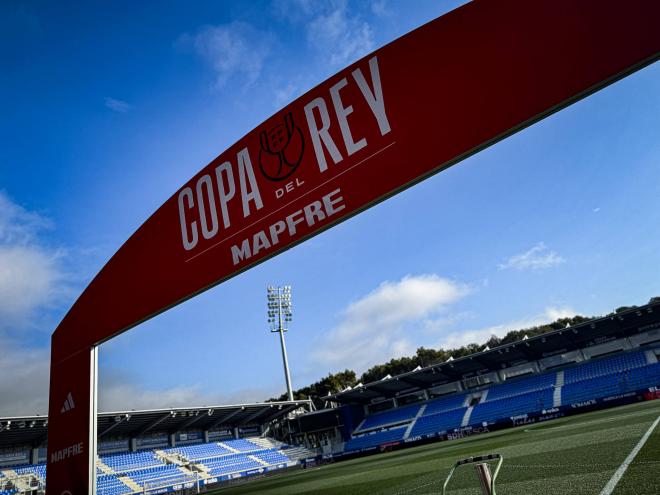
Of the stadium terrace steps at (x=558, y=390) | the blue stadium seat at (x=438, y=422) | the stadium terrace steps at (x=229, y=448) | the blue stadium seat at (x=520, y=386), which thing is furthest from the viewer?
the stadium terrace steps at (x=229, y=448)

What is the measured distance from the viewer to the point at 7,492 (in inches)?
892

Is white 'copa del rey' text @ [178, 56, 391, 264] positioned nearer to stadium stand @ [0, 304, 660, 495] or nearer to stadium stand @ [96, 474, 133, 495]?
stadium stand @ [0, 304, 660, 495]

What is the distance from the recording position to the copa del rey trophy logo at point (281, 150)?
358 centimetres

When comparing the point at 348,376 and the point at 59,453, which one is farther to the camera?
the point at 348,376

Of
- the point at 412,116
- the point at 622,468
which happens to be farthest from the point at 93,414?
the point at 622,468

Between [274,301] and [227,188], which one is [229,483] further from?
[227,188]

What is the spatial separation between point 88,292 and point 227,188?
2.61 metres

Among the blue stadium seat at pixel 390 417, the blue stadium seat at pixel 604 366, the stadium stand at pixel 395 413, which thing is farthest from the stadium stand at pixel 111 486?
the blue stadium seat at pixel 604 366

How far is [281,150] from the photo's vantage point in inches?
145

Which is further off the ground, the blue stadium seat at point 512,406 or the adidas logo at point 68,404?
the adidas logo at point 68,404

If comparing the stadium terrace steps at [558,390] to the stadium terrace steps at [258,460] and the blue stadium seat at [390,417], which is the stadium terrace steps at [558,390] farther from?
the stadium terrace steps at [258,460]

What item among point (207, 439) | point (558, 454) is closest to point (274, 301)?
point (207, 439)

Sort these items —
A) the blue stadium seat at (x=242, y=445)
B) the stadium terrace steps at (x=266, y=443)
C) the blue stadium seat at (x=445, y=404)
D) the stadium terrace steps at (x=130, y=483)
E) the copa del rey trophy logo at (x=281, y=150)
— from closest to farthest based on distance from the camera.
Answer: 1. the copa del rey trophy logo at (x=281, y=150)
2. the stadium terrace steps at (x=130, y=483)
3. the blue stadium seat at (x=445, y=404)
4. the blue stadium seat at (x=242, y=445)
5. the stadium terrace steps at (x=266, y=443)

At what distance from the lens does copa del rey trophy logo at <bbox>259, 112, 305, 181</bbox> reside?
358 centimetres
